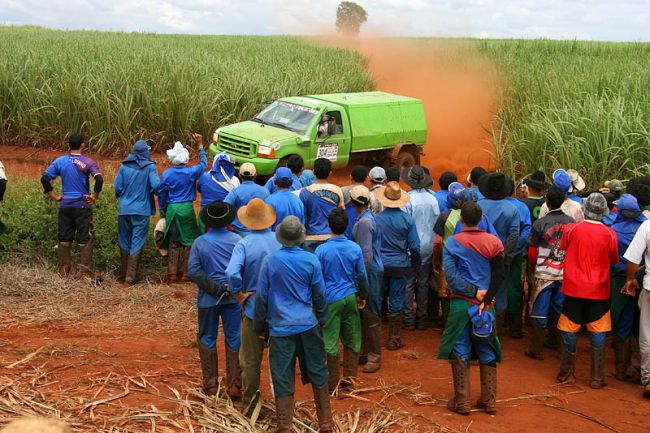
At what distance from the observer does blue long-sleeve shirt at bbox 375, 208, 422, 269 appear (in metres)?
8.76

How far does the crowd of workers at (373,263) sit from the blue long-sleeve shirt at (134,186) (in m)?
0.02

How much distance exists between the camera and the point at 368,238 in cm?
815

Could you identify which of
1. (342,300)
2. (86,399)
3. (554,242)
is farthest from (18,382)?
(554,242)

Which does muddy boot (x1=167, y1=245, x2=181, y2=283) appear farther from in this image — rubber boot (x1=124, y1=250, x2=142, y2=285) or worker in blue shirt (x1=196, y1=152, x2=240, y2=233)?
worker in blue shirt (x1=196, y1=152, x2=240, y2=233)

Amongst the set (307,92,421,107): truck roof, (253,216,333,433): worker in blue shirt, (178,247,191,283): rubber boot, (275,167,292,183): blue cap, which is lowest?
(178,247,191,283): rubber boot

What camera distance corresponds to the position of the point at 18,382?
23.1 ft

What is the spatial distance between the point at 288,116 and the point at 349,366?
9794 millimetres

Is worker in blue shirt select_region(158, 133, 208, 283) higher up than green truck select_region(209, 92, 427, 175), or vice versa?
green truck select_region(209, 92, 427, 175)

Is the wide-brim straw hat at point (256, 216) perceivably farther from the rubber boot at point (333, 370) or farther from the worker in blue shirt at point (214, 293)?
the rubber boot at point (333, 370)

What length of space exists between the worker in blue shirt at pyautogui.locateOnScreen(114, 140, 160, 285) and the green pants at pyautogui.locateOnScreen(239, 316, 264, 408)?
478 centimetres

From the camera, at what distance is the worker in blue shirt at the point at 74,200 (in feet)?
35.2

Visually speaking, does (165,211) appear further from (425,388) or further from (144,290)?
(425,388)

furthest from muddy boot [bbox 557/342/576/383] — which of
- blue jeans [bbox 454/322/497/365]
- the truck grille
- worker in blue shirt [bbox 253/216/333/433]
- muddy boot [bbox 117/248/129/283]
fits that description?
the truck grille

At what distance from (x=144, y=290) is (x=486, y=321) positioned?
206 inches
